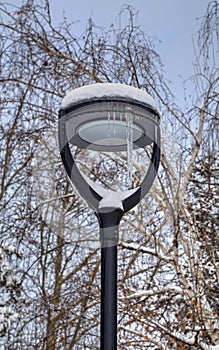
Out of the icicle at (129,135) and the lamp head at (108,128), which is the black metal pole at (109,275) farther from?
the icicle at (129,135)

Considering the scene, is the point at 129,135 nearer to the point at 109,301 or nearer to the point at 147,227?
the point at 109,301

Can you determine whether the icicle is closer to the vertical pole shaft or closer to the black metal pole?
the black metal pole

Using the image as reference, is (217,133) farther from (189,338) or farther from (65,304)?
(65,304)

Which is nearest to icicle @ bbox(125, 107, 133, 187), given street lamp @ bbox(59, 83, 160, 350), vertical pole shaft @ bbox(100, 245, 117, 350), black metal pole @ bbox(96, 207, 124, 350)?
street lamp @ bbox(59, 83, 160, 350)

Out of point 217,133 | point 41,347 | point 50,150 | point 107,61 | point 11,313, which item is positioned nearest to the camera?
point 50,150

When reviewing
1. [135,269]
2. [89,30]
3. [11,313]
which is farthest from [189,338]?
[89,30]

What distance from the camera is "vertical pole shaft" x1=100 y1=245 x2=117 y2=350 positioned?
1303 millimetres

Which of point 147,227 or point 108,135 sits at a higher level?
point 147,227

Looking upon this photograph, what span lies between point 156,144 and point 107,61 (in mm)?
2050

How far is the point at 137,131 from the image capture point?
1.47 meters

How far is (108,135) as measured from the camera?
1.47 metres

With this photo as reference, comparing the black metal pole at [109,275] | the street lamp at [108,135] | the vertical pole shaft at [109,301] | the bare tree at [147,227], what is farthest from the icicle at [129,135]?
the bare tree at [147,227]

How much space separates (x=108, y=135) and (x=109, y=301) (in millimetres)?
470

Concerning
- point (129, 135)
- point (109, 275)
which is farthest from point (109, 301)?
point (129, 135)
